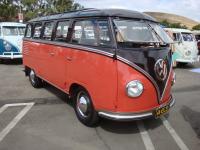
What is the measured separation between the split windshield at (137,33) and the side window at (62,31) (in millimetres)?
1511

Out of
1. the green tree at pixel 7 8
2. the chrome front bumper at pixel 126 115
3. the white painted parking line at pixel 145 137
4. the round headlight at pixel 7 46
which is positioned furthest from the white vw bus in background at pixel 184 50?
the green tree at pixel 7 8

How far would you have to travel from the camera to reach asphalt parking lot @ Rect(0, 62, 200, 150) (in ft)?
17.5

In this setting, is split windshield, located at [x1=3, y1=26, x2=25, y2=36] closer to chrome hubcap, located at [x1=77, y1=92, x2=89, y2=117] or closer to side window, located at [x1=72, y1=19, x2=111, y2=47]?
side window, located at [x1=72, y1=19, x2=111, y2=47]

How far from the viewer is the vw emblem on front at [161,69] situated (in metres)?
5.58

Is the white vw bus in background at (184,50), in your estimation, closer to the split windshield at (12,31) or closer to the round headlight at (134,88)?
the split windshield at (12,31)

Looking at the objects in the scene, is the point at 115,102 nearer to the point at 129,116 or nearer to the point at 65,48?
the point at 129,116

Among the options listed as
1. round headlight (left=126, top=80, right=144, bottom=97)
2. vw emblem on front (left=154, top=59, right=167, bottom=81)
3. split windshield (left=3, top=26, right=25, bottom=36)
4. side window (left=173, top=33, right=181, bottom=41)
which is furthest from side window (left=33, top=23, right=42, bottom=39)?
side window (left=173, top=33, right=181, bottom=41)

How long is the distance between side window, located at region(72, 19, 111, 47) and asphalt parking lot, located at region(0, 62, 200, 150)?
1.63 m

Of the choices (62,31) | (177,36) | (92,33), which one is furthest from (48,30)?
(177,36)

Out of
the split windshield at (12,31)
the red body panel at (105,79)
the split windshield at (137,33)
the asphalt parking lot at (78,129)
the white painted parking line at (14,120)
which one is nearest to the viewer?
the red body panel at (105,79)

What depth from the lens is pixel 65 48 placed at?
6.67 meters

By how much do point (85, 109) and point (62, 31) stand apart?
1.95 m

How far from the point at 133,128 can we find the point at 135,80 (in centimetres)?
125

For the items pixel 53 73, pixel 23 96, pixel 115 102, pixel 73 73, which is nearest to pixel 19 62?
pixel 23 96
